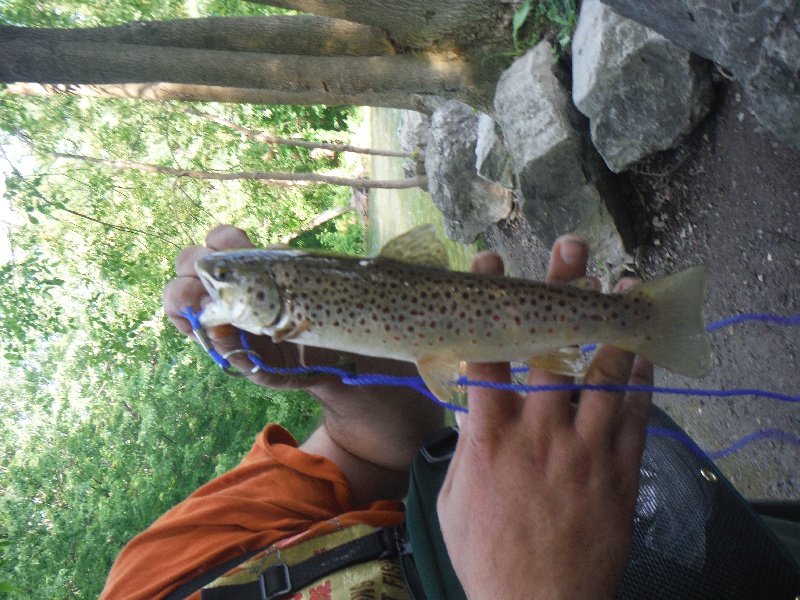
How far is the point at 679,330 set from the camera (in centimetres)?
186

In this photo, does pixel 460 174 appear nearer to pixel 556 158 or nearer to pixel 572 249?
pixel 556 158

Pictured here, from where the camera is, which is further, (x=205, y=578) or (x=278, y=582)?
(x=205, y=578)

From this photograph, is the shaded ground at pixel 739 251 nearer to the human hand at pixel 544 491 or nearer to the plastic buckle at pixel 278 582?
the human hand at pixel 544 491

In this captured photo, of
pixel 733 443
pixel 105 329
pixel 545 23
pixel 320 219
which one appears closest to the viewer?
pixel 733 443

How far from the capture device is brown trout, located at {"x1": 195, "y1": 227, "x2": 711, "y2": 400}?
186 cm

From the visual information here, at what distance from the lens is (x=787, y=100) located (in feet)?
7.00

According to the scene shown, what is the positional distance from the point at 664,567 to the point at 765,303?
1.75m

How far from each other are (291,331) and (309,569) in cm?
126

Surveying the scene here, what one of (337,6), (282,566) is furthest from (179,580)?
(337,6)

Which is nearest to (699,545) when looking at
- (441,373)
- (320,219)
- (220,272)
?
(441,373)

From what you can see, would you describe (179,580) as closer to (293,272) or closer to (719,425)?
(293,272)

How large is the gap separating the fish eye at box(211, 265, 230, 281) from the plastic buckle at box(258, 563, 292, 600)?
1.37m

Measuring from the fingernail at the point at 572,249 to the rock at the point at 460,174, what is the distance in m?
3.89

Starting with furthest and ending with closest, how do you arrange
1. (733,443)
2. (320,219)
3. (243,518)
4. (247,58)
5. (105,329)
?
(320,219), (105,329), (247,58), (733,443), (243,518)
